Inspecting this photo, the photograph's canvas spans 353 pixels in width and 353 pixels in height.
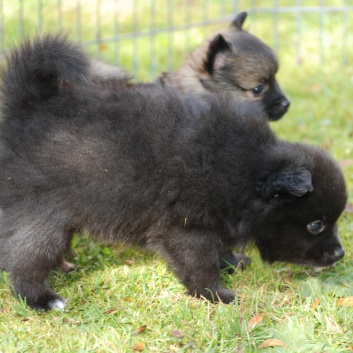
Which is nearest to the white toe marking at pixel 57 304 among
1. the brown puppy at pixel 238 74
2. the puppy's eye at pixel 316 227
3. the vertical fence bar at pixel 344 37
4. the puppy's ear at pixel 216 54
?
the puppy's eye at pixel 316 227

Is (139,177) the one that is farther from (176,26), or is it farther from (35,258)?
(176,26)

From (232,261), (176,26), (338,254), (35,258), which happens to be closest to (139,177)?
(35,258)

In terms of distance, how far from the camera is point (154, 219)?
11.0 feet

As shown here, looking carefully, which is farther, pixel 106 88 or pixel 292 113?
pixel 292 113

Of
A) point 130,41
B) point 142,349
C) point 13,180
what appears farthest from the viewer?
point 130,41

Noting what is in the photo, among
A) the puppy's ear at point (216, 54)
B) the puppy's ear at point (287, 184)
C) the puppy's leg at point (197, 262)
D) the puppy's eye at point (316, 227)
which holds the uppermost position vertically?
the puppy's ear at point (216, 54)

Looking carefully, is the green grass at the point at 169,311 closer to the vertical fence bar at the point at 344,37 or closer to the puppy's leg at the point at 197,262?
the puppy's leg at the point at 197,262

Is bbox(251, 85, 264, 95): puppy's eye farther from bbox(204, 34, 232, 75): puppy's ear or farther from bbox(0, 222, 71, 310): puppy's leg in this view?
bbox(0, 222, 71, 310): puppy's leg

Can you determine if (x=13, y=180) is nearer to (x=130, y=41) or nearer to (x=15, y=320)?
(x=15, y=320)

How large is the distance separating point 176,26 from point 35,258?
15.2 ft

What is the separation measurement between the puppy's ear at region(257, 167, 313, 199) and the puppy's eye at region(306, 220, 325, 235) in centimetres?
25

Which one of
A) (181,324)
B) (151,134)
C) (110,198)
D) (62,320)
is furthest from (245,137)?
(62,320)

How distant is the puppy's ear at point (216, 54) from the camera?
15.5 ft

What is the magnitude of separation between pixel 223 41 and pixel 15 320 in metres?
2.56
